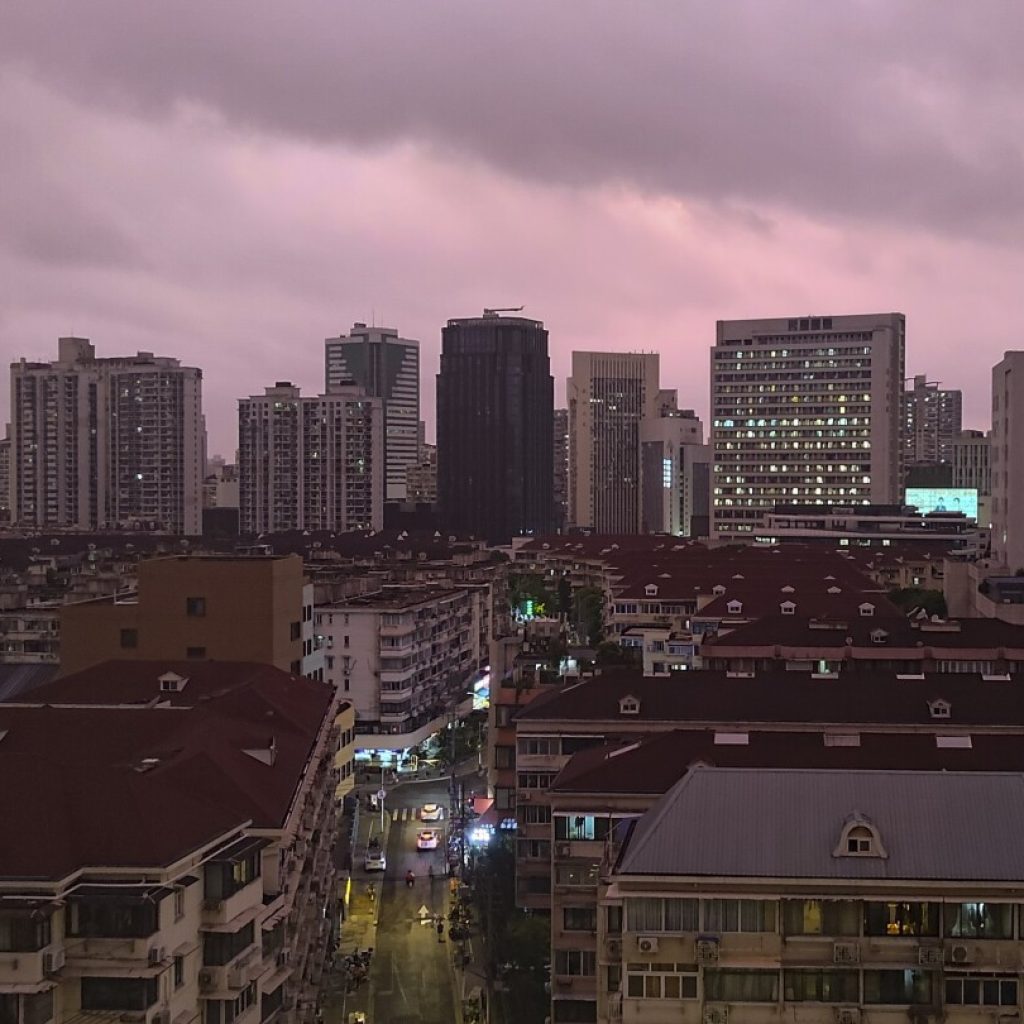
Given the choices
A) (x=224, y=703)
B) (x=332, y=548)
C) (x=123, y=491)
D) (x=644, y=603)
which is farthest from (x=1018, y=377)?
(x=123, y=491)

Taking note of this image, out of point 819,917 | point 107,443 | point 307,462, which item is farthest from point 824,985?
point 107,443

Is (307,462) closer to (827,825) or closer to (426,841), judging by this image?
(426,841)

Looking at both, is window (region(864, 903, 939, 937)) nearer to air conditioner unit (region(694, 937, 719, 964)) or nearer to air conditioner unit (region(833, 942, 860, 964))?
air conditioner unit (region(833, 942, 860, 964))

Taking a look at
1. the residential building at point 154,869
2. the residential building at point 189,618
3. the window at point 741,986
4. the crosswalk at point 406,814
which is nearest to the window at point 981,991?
the window at point 741,986

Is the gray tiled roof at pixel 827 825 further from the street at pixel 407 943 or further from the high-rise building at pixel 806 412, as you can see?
the high-rise building at pixel 806 412

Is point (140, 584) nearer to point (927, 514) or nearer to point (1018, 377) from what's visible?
point (1018, 377)

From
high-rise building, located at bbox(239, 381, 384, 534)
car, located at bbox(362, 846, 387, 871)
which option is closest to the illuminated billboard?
high-rise building, located at bbox(239, 381, 384, 534)
